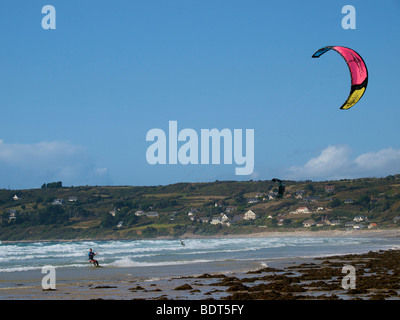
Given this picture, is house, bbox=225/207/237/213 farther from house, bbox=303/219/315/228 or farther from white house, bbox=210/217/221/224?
house, bbox=303/219/315/228

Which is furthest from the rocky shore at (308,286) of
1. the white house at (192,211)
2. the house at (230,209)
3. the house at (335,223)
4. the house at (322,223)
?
the house at (230,209)

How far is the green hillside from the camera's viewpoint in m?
113

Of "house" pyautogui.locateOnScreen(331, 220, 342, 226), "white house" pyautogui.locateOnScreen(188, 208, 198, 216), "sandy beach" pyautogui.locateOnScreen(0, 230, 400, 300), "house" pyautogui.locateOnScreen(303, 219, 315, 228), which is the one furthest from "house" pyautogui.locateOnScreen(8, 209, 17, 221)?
"sandy beach" pyautogui.locateOnScreen(0, 230, 400, 300)

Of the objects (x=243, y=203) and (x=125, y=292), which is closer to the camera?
(x=125, y=292)

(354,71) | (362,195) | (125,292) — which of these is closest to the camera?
(125,292)

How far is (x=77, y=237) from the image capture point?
122m

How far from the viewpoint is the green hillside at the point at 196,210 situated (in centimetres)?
11312

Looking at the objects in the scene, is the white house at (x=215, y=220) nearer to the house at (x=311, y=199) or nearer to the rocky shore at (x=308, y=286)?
the house at (x=311, y=199)

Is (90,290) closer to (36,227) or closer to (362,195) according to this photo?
(362,195)

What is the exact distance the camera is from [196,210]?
431 feet

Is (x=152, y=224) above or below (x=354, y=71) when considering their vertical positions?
below
